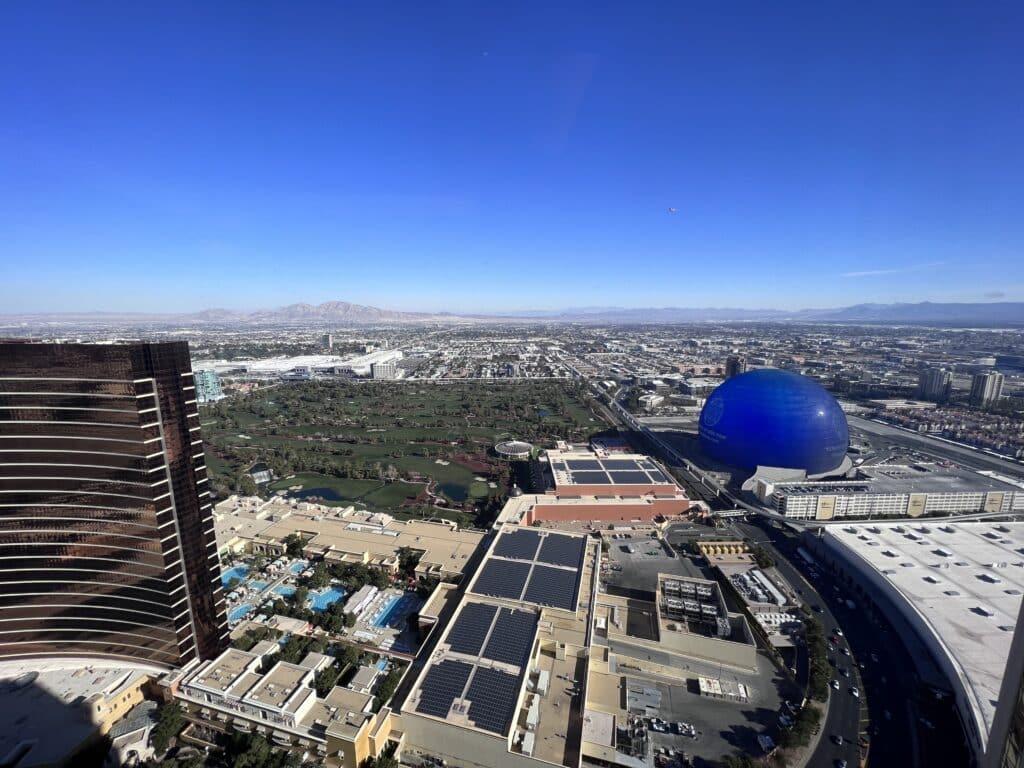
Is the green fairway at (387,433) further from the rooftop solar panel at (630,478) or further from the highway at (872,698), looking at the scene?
the highway at (872,698)

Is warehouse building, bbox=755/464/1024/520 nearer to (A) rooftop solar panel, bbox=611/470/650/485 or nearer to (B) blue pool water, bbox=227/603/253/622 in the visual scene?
(A) rooftop solar panel, bbox=611/470/650/485

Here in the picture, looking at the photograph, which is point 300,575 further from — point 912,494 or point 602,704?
Answer: point 912,494

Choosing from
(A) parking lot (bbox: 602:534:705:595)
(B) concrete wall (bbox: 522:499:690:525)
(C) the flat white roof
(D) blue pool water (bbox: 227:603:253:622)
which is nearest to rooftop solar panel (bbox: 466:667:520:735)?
(A) parking lot (bbox: 602:534:705:595)

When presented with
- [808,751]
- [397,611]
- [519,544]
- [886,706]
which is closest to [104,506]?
[397,611]

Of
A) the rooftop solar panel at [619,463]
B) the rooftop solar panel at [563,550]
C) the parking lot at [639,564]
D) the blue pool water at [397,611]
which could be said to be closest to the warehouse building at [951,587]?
the parking lot at [639,564]

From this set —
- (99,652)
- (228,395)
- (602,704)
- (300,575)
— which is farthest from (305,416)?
(602,704)

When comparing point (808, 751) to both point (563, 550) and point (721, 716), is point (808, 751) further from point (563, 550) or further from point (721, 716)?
point (563, 550)
